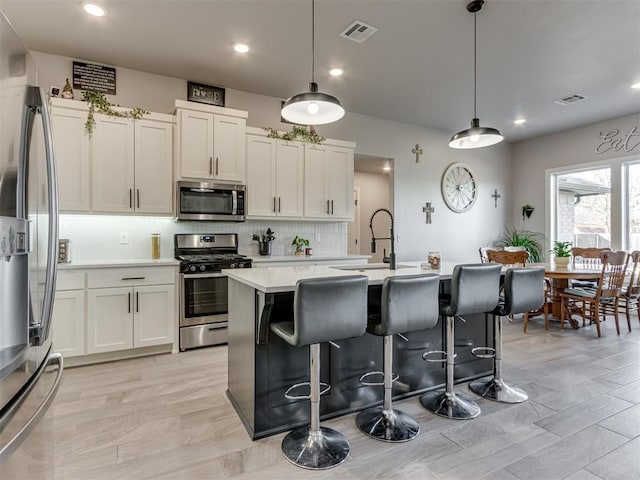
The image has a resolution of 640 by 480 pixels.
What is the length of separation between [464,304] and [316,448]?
1.26 m

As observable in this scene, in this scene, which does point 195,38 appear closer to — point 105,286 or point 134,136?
point 134,136

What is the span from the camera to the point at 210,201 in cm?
394

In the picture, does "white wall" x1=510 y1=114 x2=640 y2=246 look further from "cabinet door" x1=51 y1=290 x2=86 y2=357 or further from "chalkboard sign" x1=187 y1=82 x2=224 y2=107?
"cabinet door" x1=51 y1=290 x2=86 y2=357

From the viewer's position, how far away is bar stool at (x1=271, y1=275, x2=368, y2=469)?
175cm

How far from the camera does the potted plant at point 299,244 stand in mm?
4738

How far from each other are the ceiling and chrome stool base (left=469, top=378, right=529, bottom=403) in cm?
301

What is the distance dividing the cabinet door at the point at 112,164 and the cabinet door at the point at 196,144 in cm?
50

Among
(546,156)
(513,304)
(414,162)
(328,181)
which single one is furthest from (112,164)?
(546,156)

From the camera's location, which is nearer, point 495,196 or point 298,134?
point 298,134

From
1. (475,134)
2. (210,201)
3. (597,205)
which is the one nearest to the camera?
(475,134)

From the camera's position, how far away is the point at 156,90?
3.99 m

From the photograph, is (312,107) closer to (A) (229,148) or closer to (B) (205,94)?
(A) (229,148)

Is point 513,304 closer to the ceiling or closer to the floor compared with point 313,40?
closer to the floor

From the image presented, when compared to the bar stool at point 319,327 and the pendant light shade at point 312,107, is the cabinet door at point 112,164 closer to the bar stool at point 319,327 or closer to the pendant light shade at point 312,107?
the pendant light shade at point 312,107
